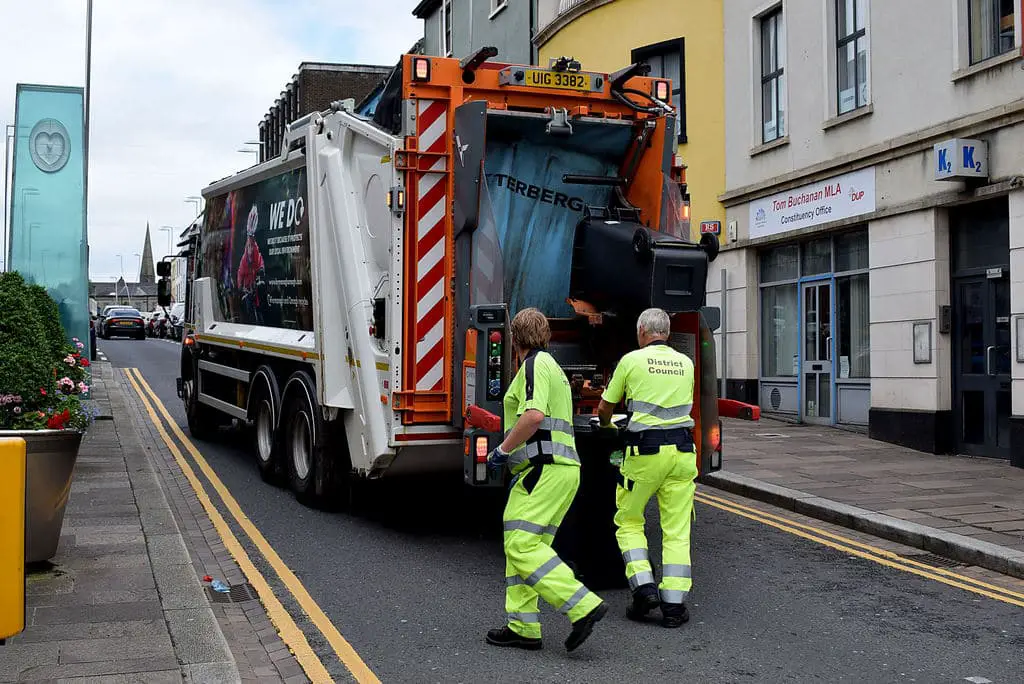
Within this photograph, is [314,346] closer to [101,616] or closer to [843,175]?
[101,616]

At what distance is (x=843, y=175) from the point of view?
47.4ft

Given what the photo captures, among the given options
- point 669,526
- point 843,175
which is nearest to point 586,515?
point 669,526

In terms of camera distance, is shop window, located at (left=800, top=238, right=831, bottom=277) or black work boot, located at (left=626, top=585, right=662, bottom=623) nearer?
black work boot, located at (left=626, top=585, right=662, bottom=623)

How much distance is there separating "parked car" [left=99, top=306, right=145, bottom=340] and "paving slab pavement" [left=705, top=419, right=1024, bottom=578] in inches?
1433

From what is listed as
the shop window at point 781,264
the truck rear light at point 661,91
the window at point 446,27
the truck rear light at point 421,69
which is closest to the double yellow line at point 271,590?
the truck rear light at point 421,69

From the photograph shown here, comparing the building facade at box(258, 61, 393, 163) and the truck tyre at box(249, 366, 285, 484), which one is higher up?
the building facade at box(258, 61, 393, 163)

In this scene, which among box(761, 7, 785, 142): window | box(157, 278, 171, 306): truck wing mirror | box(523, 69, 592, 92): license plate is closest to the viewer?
box(523, 69, 592, 92): license plate

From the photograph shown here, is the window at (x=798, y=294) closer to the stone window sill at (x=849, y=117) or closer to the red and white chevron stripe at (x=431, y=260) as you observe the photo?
the stone window sill at (x=849, y=117)

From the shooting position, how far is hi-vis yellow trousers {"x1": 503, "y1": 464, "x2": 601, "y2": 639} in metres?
5.10

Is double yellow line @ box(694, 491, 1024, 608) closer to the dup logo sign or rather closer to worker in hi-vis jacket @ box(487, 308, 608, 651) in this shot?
worker in hi-vis jacket @ box(487, 308, 608, 651)

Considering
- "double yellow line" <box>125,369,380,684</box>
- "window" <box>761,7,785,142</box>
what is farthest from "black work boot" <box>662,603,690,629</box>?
"window" <box>761,7,785,142</box>

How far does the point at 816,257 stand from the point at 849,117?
216 cm

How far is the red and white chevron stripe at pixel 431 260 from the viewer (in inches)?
283

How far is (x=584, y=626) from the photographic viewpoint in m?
5.11
